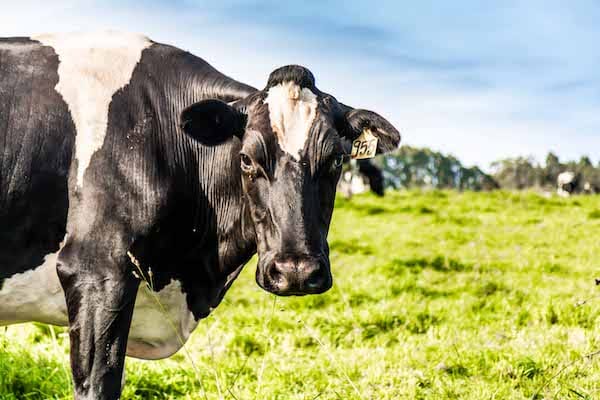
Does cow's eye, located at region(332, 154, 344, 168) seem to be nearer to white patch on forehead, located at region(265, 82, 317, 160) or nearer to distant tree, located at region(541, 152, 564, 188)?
white patch on forehead, located at region(265, 82, 317, 160)

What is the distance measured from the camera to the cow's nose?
329 cm

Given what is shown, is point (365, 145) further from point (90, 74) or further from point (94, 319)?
point (94, 319)

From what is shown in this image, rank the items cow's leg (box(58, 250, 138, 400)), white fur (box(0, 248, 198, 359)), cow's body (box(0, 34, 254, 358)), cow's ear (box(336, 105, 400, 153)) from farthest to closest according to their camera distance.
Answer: cow's ear (box(336, 105, 400, 153)) < white fur (box(0, 248, 198, 359)) < cow's body (box(0, 34, 254, 358)) < cow's leg (box(58, 250, 138, 400))

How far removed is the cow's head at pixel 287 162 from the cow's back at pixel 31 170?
0.68 m

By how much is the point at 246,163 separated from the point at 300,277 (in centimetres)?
76

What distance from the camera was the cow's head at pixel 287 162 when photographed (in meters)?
3.37

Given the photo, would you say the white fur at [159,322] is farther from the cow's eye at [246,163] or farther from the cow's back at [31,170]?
the cow's eye at [246,163]

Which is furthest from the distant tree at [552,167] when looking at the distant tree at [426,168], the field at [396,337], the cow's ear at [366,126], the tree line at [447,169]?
the cow's ear at [366,126]

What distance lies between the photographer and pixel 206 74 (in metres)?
4.23

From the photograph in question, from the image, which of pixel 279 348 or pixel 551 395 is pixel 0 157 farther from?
pixel 551 395

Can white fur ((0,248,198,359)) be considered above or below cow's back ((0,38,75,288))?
below

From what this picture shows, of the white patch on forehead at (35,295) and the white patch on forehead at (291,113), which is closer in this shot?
the white patch on forehead at (291,113)

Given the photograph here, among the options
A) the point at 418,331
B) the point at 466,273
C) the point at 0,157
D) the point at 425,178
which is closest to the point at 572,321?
the point at 418,331

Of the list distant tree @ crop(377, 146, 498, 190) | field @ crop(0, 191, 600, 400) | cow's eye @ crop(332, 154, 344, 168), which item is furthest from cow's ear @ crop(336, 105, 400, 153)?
distant tree @ crop(377, 146, 498, 190)
